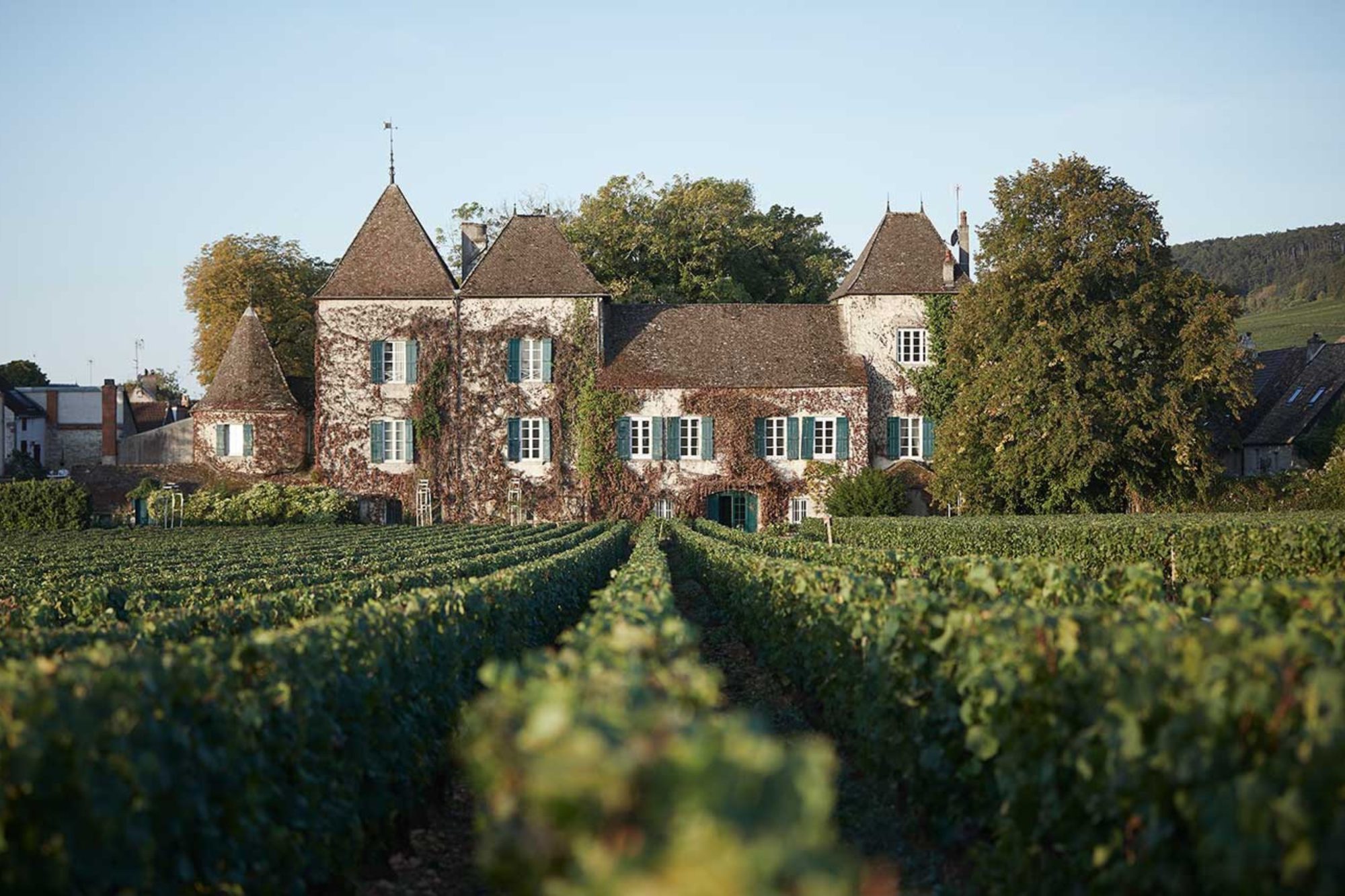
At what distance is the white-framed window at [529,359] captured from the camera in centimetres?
4400

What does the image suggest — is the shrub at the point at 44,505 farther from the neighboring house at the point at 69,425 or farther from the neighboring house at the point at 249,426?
the neighboring house at the point at 69,425

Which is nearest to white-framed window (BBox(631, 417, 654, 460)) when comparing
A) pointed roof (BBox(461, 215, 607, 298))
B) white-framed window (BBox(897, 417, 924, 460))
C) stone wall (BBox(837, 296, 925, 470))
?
pointed roof (BBox(461, 215, 607, 298))

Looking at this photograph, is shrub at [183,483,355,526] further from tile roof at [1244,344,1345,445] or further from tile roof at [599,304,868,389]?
tile roof at [1244,344,1345,445]

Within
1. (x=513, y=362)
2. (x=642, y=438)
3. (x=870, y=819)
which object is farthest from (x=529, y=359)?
(x=870, y=819)

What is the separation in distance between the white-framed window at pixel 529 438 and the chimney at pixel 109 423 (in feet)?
103

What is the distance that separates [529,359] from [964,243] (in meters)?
16.7

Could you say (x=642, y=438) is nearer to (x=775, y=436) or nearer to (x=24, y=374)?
(x=775, y=436)

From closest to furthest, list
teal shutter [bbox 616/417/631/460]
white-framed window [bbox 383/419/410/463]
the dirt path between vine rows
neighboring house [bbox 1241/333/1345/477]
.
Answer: the dirt path between vine rows
teal shutter [bbox 616/417/631/460]
white-framed window [bbox 383/419/410/463]
neighboring house [bbox 1241/333/1345/477]

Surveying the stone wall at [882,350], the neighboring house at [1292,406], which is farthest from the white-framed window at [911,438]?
the neighboring house at [1292,406]

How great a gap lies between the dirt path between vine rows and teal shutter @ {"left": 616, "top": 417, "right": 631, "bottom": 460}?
1084 inches

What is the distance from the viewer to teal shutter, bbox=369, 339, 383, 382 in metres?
44.1

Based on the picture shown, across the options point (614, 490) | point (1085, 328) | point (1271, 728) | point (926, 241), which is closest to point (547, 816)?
point (1271, 728)

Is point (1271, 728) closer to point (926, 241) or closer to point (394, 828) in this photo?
point (394, 828)

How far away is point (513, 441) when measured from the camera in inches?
1729
